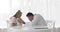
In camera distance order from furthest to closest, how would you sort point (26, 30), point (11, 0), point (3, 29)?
point (11, 0)
point (3, 29)
point (26, 30)

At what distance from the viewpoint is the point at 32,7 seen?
3527 millimetres

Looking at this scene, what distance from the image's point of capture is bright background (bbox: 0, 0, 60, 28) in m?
3.48

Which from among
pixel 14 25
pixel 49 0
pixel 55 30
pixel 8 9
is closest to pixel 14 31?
pixel 14 25

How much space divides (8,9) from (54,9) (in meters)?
1.16

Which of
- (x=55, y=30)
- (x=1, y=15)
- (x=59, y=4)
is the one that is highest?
(x=59, y=4)

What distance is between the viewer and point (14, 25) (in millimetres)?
2268

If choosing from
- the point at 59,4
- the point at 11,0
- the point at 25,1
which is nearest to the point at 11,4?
the point at 11,0

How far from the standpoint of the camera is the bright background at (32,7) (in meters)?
3.48

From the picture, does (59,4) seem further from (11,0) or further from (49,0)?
(11,0)

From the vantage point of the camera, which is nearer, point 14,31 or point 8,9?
point 14,31

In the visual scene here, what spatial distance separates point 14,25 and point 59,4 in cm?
167

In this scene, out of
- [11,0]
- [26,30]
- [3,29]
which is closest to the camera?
[26,30]

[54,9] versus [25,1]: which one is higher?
[25,1]

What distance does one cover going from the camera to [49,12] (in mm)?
3551
